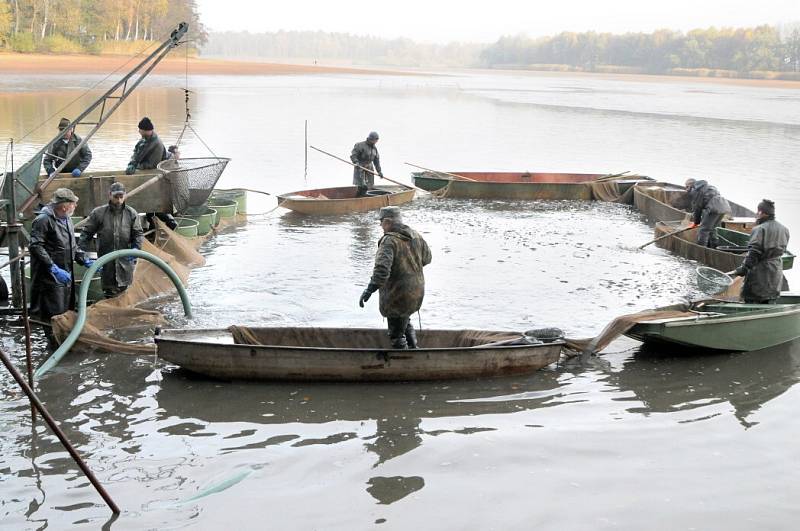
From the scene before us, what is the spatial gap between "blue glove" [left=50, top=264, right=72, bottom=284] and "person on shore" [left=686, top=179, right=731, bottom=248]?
9.46 m

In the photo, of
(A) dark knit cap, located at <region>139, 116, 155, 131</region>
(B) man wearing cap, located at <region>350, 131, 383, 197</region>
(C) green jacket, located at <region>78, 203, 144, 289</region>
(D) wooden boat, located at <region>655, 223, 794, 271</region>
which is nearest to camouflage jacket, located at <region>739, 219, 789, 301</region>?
(D) wooden boat, located at <region>655, 223, 794, 271</region>

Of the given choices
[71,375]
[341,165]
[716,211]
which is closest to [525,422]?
[71,375]

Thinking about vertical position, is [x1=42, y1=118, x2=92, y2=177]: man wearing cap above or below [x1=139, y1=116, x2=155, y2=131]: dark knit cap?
below

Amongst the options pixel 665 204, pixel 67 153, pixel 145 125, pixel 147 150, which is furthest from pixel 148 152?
pixel 665 204

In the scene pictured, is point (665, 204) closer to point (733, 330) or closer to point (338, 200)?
point (338, 200)

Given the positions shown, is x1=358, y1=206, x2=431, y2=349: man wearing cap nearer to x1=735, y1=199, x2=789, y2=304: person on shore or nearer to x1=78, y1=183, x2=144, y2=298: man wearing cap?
x1=78, y1=183, x2=144, y2=298: man wearing cap

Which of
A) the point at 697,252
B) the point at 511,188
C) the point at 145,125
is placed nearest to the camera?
the point at 145,125

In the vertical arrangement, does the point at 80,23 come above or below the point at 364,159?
above

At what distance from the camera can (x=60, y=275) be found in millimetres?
9148

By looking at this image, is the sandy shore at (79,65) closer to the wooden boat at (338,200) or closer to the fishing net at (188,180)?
the wooden boat at (338,200)

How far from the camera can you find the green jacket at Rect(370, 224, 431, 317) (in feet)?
28.0

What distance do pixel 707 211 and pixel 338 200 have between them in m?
7.50

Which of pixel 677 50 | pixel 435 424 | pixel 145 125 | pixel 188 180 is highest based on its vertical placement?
pixel 677 50

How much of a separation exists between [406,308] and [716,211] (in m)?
7.17
